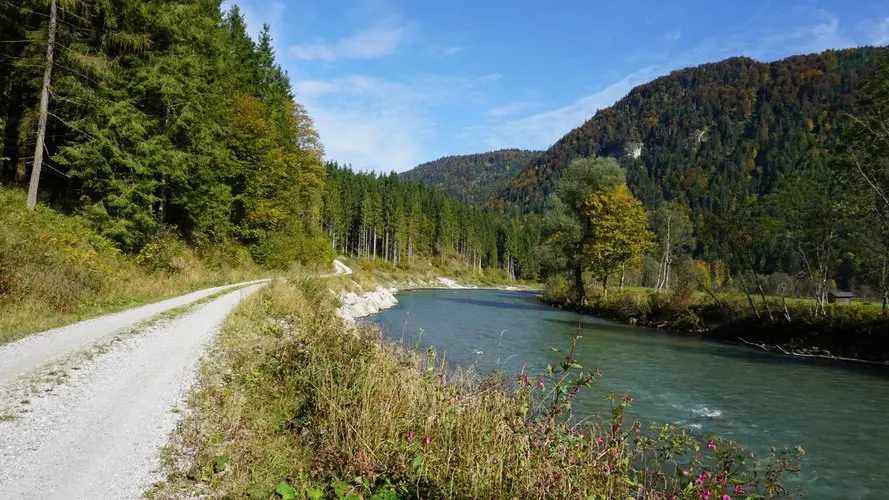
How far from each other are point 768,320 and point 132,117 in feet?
103

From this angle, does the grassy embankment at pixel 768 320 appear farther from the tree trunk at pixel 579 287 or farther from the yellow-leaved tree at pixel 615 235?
the tree trunk at pixel 579 287

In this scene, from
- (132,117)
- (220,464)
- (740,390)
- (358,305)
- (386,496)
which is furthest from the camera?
(358,305)

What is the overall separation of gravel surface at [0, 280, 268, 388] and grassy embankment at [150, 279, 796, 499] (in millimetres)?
2491

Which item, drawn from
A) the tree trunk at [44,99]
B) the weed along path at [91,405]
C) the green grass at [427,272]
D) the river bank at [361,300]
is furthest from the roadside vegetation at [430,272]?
the weed along path at [91,405]

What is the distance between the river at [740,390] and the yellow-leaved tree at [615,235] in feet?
45.0

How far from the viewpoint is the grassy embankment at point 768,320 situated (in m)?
19.0

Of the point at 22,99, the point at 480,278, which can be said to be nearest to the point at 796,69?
the point at 480,278

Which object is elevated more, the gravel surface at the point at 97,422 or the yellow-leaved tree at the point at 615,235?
the yellow-leaved tree at the point at 615,235

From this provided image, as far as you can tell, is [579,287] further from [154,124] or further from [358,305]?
[154,124]

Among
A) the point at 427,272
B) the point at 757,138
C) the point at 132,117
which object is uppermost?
the point at 757,138

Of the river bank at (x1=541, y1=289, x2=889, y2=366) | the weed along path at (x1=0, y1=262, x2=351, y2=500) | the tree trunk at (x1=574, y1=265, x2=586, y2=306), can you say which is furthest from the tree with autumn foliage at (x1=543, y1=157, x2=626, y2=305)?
the weed along path at (x1=0, y1=262, x2=351, y2=500)

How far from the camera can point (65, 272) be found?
520 inches

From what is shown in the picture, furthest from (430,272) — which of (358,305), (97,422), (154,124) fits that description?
(97,422)

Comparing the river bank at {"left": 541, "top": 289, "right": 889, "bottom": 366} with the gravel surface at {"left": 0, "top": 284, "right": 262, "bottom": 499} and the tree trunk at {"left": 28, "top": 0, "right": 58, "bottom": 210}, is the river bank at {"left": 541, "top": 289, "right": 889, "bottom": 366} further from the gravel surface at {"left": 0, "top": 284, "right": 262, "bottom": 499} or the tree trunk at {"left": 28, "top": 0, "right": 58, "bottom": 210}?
the tree trunk at {"left": 28, "top": 0, "right": 58, "bottom": 210}
